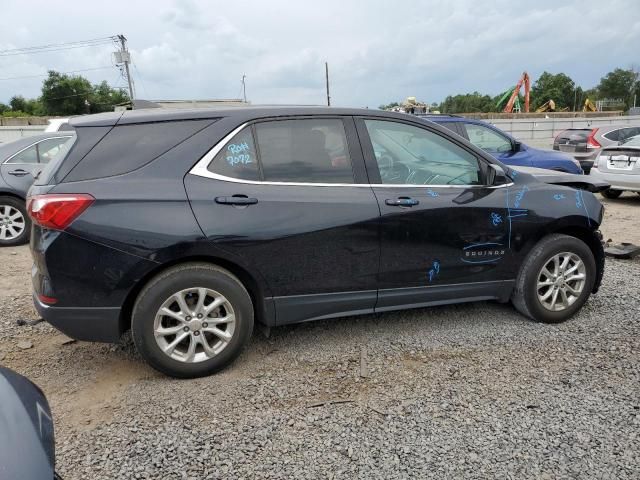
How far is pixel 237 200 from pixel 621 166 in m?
9.12

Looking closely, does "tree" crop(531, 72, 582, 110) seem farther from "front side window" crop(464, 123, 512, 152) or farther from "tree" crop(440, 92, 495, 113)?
"front side window" crop(464, 123, 512, 152)

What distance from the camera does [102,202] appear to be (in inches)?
115

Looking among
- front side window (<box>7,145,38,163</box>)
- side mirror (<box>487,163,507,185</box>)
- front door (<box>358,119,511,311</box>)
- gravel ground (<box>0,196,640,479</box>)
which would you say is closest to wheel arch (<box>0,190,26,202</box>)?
front side window (<box>7,145,38,163</box>)

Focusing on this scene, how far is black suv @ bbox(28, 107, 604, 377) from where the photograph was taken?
295 centimetres

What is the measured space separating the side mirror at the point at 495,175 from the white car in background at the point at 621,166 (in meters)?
6.74

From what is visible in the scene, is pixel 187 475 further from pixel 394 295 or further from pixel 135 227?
pixel 394 295

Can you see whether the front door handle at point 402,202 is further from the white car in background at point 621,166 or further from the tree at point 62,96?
the tree at point 62,96

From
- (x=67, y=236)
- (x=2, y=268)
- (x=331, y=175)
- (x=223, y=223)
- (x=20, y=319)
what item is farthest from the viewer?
(x=2, y=268)

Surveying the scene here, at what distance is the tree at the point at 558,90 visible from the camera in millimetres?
90125

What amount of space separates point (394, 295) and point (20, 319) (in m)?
3.18

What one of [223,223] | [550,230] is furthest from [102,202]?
[550,230]

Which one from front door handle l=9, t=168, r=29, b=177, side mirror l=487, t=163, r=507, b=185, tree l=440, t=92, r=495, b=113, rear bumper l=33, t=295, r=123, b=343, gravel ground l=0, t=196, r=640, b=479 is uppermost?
tree l=440, t=92, r=495, b=113

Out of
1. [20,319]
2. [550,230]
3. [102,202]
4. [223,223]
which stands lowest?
[20,319]

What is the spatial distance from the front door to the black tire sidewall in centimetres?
21
